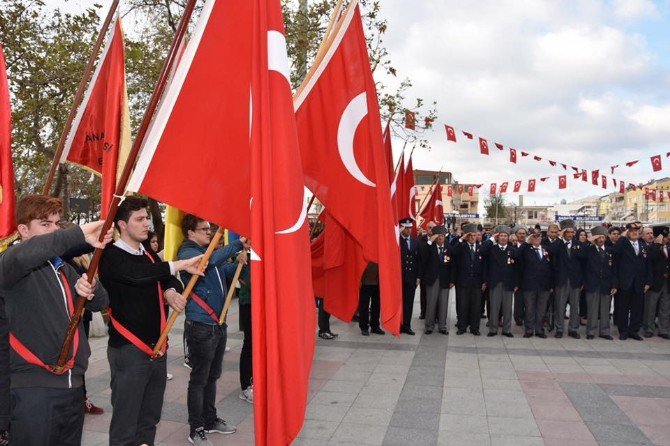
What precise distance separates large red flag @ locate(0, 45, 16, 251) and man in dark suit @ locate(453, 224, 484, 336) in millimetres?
7599

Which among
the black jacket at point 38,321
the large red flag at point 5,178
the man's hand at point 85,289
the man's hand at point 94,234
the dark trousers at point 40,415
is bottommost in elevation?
the dark trousers at point 40,415

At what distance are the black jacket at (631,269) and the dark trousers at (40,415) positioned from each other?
9384 mm

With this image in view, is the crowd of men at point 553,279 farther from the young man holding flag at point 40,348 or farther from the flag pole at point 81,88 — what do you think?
the young man holding flag at point 40,348

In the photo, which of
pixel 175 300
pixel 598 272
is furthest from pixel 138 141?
pixel 598 272

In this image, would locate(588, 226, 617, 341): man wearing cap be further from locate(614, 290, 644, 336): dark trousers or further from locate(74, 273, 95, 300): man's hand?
locate(74, 273, 95, 300): man's hand

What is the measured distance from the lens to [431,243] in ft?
32.6

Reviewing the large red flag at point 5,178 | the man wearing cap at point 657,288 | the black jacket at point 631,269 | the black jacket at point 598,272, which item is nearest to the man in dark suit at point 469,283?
the black jacket at point 598,272

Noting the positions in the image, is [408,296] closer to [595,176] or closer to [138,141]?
[138,141]

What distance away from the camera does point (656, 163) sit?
19.5 metres

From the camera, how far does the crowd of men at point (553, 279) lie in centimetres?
938

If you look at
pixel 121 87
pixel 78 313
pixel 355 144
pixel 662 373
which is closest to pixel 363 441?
pixel 355 144

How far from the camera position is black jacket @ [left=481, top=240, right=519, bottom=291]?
9477mm

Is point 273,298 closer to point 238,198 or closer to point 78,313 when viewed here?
point 238,198

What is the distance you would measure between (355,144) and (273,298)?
1719 mm
